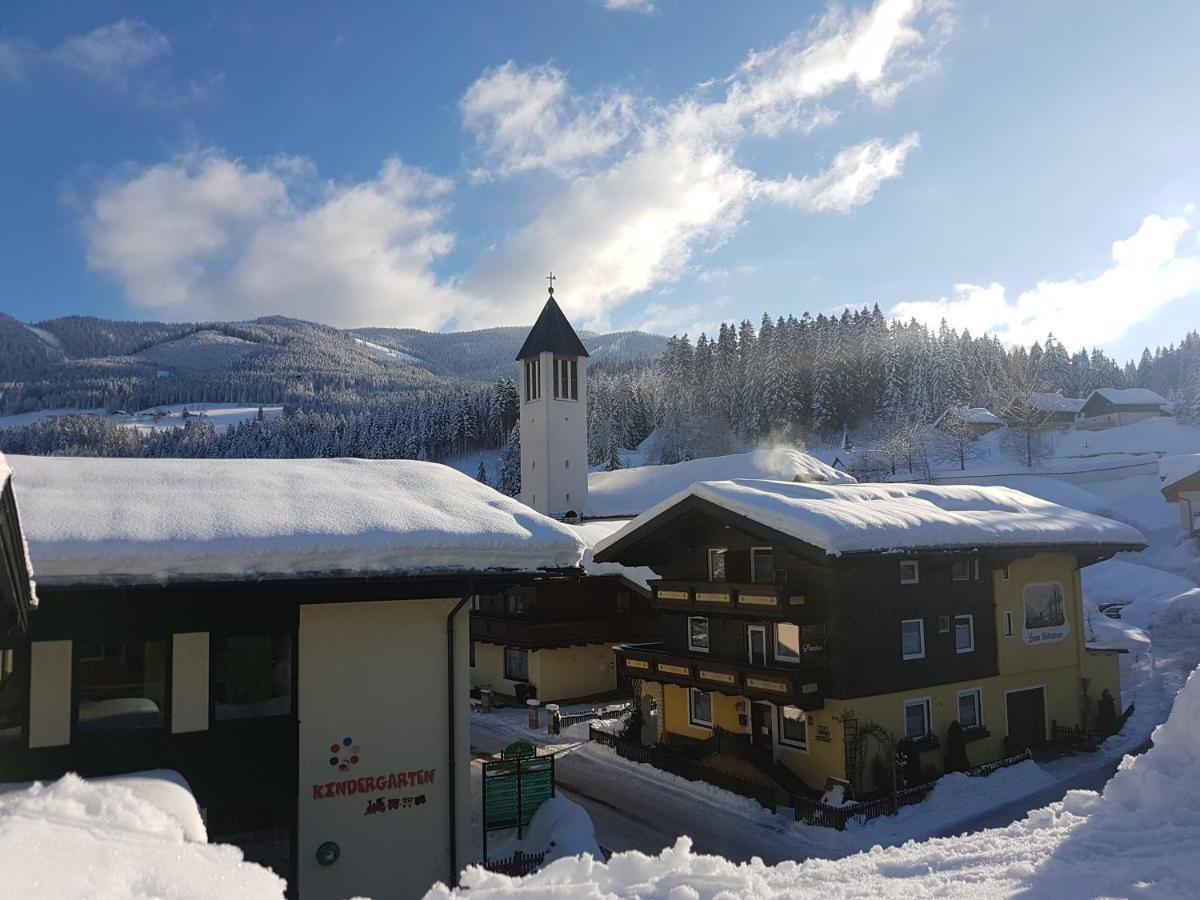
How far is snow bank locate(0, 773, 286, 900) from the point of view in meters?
4.25

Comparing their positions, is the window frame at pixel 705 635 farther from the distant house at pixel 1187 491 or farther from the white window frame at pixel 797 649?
the distant house at pixel 1187 491

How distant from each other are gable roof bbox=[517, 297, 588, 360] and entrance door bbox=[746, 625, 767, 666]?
125 feet

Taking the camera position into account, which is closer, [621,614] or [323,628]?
[323,628]

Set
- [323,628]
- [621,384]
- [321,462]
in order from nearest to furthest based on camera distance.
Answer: [323,628] → [321,462] → [621,384]

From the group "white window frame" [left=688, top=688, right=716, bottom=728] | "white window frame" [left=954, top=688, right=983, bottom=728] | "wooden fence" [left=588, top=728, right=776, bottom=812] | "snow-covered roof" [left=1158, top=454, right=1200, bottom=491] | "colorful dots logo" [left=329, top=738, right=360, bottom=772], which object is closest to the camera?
"colorful dots logo" [left=329, top=738, right=360, bottom=772]

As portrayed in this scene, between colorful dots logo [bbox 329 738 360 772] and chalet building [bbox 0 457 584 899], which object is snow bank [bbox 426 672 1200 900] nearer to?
chalet building [bbox 0 457 584 899]

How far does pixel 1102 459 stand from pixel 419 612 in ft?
275

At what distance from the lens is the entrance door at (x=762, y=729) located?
20.2 metres

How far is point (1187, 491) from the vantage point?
59.8 metres

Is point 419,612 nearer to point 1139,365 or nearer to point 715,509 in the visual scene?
point 715,509

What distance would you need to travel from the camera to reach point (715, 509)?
793 inches

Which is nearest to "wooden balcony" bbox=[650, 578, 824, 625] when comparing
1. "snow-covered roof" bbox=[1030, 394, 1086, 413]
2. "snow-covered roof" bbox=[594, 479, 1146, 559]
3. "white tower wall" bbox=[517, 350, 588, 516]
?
"snow-covered roof" bbox=[594, 479, 1146, 559]

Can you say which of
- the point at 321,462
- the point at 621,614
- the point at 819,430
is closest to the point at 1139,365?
Result: the point at 819,430

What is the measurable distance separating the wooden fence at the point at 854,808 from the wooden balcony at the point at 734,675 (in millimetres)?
2112
